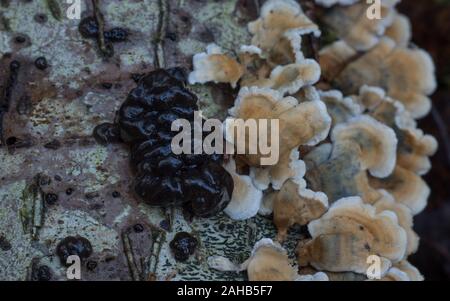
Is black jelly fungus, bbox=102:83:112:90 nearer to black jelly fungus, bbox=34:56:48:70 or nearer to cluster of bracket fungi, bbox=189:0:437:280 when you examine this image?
black jelly fungus, bbox=34:56:48:70

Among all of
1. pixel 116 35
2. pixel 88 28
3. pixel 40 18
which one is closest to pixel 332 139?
pixel 116 35

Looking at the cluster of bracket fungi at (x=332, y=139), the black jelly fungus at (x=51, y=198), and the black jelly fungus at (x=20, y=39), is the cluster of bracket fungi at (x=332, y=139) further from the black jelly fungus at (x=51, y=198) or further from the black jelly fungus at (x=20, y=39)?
the black jelly fungus at (x=20, y=39)

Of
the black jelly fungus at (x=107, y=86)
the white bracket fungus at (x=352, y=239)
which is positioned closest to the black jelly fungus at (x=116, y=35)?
the black jelly fungus at (x=107, y=86)

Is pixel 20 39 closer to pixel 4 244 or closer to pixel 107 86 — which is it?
pixel 107 86

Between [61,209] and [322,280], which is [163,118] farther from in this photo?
[322,280]

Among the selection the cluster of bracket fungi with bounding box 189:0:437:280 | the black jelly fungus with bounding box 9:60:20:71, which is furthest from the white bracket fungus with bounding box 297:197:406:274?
the black jelly fungus with bounding box 9:60:20:71

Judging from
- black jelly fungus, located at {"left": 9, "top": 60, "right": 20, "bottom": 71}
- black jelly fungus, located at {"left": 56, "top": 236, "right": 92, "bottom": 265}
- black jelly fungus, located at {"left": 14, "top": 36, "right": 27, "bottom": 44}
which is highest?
black jelly fungus, located at {"left": 14, "top": 36, "right": 27, "bottom": 44}
